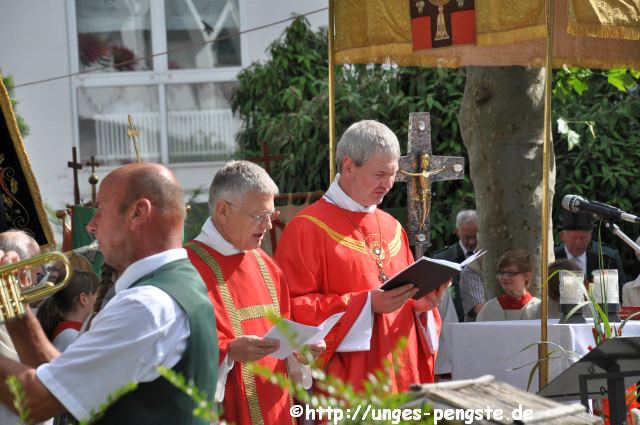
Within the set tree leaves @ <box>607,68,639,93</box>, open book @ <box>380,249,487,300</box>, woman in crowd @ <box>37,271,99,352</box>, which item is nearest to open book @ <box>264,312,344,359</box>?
open book @ <box>380,249,487,300</box>

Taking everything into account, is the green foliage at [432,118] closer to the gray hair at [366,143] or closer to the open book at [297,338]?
the gray hair at [366,143]

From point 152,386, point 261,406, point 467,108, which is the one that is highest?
point 467,108

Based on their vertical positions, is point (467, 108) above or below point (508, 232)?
above

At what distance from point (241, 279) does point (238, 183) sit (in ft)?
1.31

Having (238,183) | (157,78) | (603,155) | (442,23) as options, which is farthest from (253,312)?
(157,78)

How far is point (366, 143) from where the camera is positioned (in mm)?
5188

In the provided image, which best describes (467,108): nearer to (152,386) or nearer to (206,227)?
(206,227)

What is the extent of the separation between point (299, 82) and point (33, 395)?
11551 mm

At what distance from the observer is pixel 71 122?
19.3 meters

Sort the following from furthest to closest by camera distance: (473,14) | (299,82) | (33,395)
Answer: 1. (299,82)
2. (473,14)
3. (33,395)

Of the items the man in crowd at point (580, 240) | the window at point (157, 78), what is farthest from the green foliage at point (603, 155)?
the window at point (157, 78)

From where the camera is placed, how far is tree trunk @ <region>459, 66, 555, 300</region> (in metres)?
8.21

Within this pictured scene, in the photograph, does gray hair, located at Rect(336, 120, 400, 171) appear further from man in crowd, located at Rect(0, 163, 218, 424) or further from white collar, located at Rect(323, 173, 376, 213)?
man in crowd, located at Rect(0, 163, 218, 424)

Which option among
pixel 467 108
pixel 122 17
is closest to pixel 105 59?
pixel 122 17
